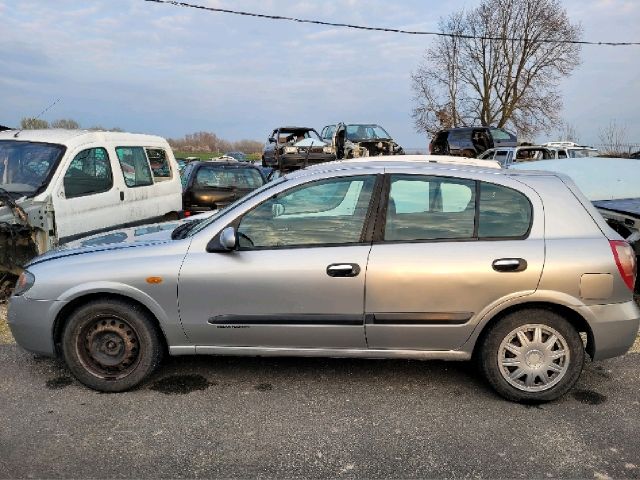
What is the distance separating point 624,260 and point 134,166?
5.79 meters

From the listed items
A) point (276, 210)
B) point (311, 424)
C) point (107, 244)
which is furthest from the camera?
point (107, 244)

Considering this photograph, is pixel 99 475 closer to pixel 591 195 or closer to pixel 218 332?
pixel 218 332

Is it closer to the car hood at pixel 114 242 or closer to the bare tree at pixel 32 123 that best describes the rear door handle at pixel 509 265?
the car hood at pixel 114 242

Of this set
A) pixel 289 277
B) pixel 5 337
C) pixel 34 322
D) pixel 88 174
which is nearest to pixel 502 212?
pixel 289 277

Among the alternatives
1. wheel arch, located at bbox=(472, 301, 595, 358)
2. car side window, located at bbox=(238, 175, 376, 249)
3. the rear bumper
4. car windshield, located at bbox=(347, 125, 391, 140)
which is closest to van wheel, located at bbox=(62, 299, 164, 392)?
car side window, located at bbox=(238, 175, 376, 249)

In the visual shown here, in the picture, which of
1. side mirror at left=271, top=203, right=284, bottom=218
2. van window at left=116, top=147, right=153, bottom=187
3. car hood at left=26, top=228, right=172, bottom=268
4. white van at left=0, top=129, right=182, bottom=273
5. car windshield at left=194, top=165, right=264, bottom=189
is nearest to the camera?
side mirror at left=271, top=203, right=284, bottom=218

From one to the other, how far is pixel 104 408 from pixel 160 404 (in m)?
0.35

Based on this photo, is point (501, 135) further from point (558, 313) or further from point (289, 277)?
point (289, 277)

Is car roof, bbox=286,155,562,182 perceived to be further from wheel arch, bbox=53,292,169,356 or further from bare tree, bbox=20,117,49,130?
bare tree, bbox=20,117,49,130

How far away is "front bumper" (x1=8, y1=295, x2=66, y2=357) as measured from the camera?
358cm

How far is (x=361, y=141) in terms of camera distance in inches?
696

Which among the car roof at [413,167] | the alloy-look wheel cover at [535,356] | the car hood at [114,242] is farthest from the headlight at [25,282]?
the alloy-look wheel cover at [535,356]

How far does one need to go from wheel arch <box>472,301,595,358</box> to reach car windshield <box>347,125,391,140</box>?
14.9 m

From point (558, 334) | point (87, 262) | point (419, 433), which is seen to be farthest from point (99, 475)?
point (558, 334)
